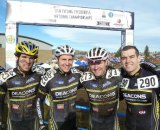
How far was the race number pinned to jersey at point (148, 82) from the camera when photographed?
4.81m

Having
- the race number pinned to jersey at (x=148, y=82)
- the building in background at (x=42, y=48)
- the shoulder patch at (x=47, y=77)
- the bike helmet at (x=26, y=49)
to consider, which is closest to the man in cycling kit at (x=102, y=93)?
the race number pinned to jersey at (x=148, y=82)

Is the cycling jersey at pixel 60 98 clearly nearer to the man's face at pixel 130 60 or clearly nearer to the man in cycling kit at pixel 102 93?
the man in cycling kit at pixel 102 93

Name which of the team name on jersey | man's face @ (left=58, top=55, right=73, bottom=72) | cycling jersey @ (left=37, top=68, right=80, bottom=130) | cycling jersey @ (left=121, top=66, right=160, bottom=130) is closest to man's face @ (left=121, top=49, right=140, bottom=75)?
cycling jersey @ (left=121, top=66, right=160, bottom=130)

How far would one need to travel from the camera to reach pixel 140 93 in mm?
4883

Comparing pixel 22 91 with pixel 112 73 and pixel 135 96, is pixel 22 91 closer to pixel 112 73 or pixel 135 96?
pixel 112 73

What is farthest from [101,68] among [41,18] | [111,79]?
[41,18]

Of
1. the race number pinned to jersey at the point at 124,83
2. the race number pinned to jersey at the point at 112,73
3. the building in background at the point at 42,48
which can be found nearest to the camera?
the race number pinned to jersey at the point at 124,83

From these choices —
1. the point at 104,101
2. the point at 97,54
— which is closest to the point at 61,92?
the point at 104,101

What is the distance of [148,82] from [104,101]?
917 millimetres

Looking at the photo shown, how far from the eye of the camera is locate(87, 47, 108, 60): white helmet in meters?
5.23

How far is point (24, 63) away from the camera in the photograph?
18.0 feet

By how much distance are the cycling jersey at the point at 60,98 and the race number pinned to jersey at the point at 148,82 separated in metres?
1.37

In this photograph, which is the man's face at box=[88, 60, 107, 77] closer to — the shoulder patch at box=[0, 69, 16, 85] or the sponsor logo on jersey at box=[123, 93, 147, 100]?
the sponsor logo on jersey at box=[123, 93, 147, 100]

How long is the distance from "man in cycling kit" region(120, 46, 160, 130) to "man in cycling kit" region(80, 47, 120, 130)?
0.32 m
